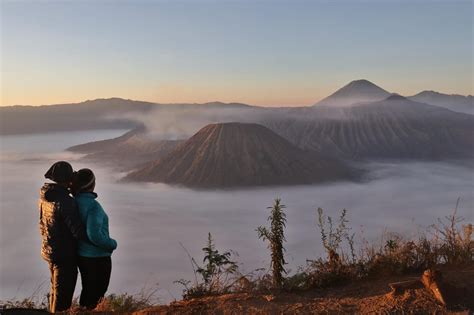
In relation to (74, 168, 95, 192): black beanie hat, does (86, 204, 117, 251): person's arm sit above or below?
below

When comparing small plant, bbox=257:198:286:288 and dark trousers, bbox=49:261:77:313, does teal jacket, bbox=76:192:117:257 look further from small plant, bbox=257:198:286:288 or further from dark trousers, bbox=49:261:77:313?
small plant, bbox=257:198:286:288

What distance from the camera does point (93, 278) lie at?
4781 millimetres

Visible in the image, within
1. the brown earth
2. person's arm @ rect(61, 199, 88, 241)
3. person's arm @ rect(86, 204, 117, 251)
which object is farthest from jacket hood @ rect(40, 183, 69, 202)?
the brown earth

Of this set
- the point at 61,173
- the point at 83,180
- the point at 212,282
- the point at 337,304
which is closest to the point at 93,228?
the point at 83,180

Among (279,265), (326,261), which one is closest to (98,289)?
(326,261)

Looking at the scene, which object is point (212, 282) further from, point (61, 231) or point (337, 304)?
point (61, 231)

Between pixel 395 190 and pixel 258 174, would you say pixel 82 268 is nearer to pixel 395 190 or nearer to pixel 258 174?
pixel 258 174

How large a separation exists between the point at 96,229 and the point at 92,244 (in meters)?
0.23

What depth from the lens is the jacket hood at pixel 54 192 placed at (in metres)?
4.69

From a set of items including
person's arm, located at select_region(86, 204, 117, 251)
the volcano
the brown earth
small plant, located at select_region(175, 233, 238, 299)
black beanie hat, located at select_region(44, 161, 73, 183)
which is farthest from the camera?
the volcano

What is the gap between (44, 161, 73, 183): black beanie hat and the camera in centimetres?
466

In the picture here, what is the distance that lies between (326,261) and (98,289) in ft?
8.05

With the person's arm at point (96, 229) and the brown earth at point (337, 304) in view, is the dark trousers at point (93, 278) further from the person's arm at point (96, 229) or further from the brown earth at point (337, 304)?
the brown earth at point (337, 304)

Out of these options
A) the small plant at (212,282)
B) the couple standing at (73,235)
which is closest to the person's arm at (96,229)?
the couple standing at (73,235)
